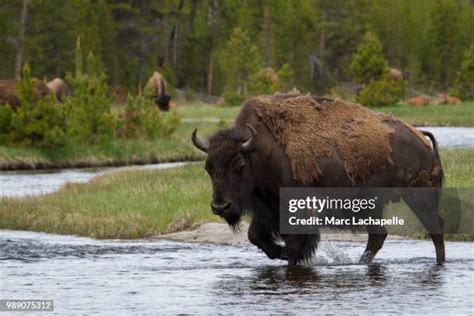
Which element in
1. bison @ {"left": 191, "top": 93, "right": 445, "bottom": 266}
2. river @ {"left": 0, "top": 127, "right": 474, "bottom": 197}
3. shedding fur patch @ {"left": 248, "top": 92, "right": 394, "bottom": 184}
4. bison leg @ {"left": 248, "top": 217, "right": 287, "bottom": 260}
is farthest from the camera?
river @ {"left": 0, "top": 127, "right": 474, "bottom": 197}

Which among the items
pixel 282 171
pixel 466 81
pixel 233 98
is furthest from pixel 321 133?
pixel 466 81

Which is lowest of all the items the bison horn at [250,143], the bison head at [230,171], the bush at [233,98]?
the bush at [233,98]

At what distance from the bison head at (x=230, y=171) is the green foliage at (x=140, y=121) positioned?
74.1 feet

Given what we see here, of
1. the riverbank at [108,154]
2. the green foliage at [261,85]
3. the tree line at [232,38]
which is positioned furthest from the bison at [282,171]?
the tree line at [232,38]

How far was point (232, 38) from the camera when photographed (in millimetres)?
72875

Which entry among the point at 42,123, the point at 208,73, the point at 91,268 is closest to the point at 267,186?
the point at 91,268

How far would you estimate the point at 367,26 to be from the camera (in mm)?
88062

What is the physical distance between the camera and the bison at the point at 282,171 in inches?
548

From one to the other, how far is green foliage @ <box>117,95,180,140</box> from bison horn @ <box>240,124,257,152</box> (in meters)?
22.5

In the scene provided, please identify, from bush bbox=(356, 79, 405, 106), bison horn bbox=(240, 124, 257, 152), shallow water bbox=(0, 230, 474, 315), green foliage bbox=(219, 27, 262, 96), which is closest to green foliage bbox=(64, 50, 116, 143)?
shallow water bbox=(0, 230, 474, 315)

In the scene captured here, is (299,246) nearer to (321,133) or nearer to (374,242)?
(374,242)

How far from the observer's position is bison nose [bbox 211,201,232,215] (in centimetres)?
1369

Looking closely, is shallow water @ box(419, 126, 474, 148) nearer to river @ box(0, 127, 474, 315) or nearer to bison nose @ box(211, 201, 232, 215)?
river @ box(0, 127, 474, 315)

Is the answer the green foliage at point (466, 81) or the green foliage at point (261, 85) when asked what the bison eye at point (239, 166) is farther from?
the green foliage at point (466, 81)
